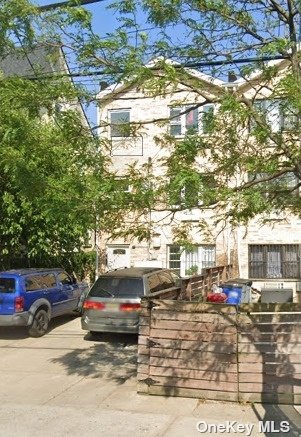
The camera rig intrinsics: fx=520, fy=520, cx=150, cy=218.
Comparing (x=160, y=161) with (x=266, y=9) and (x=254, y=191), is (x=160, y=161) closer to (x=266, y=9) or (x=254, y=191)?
(x=254, y=191)

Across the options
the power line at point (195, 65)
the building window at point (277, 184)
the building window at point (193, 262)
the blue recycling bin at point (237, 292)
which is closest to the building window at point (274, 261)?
the building window at point (193, 262)

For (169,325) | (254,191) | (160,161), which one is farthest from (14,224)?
(254,191)

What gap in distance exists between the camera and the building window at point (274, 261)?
19.7 metres

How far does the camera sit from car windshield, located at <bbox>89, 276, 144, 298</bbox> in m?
11.5

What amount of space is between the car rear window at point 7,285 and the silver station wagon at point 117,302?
1.77 meters

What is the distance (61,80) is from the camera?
20.1 feet

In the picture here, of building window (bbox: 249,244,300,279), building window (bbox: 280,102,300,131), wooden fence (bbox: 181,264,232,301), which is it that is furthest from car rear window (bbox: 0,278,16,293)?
building window (bbox: 249,244,300,279)

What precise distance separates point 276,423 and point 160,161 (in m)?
3.35

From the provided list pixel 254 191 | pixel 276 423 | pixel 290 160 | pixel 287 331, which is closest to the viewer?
pixel 254 191

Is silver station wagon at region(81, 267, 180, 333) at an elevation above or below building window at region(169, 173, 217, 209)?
below

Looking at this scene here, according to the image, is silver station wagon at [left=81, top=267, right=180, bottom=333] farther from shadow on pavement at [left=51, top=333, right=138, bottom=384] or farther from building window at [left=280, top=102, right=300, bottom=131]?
building window at [left=280, top=102, right=300, bottom=131]

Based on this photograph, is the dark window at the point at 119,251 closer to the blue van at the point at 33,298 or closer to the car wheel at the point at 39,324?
the blue van at the point at 33,298

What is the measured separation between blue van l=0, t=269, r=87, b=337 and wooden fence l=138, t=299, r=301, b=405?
17.0ft

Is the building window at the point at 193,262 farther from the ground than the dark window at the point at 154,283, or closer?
farther from the ground
